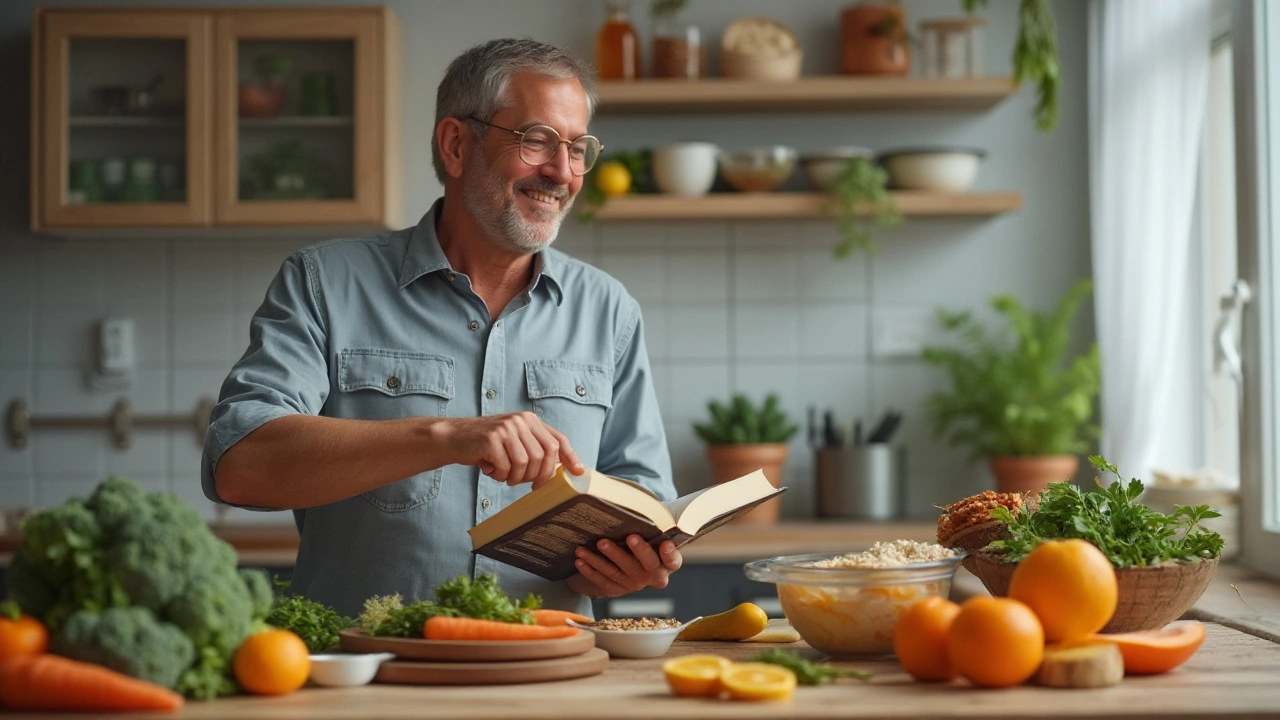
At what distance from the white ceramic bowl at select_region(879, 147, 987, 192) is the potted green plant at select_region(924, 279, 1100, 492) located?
353mm

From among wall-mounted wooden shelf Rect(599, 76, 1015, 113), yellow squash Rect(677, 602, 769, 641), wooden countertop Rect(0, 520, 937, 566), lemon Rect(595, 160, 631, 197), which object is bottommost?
wooden countertop Rect(0, 520, 937, 566)

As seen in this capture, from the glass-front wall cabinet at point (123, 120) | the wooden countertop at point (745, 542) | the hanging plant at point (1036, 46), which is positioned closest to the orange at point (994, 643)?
the hanging plant at point (1036, 46)

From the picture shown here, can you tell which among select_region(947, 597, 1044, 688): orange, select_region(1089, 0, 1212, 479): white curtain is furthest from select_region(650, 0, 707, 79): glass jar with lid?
select_region(947, 597, 1044, 688): orange

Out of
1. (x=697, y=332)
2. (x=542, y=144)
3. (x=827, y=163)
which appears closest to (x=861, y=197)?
(x=827, y=163)

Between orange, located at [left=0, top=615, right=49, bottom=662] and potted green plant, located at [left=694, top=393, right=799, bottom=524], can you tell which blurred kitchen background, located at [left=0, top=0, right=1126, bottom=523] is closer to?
potted green plant, located at [left=694, top=393, right=799, bottom=524]

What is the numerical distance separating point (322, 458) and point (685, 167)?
2.02 m

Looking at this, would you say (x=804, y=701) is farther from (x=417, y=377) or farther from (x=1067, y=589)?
(x=417, y=377)

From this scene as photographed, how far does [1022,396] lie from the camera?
3.31m

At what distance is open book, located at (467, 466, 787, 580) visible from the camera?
130cm

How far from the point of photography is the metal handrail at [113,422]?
355cm

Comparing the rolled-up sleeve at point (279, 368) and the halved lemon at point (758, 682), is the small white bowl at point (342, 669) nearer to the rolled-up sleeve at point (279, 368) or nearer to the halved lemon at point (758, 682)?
the halved lemon at point (758, 682)

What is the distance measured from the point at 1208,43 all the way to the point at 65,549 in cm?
260

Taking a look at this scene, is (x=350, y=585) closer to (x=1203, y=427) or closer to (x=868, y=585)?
(x=868, y=585)

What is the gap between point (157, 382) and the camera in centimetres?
360
